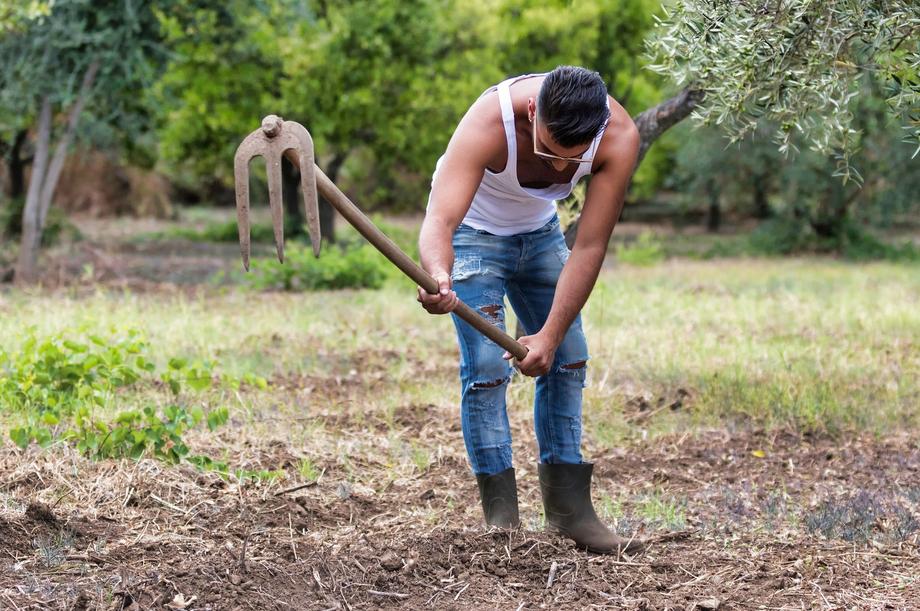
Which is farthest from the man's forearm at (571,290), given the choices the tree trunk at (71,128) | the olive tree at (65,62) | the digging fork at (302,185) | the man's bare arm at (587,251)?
the tree trunk at (71,128)

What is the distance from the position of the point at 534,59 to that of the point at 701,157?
4.22m

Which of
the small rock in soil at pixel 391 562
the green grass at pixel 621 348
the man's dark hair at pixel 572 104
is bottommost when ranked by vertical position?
the green grass at pixel 621 348

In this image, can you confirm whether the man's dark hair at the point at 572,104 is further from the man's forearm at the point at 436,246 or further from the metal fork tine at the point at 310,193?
the metal fork tine at the point at 310,193

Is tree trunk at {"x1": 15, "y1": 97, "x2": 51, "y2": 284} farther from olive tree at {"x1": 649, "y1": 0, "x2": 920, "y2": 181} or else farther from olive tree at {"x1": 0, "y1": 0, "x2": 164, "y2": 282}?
olive tree at {"x1": 649, "y1": 0, "x2": 920, "y2": 181}

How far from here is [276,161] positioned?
3.08 meters

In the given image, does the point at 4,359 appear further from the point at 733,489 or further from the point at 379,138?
the point at 379,138

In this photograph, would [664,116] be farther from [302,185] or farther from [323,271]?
[323,271]

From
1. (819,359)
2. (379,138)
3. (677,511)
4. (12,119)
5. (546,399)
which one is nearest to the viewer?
(546,399)

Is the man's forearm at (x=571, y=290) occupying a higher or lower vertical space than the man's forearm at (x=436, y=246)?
lower

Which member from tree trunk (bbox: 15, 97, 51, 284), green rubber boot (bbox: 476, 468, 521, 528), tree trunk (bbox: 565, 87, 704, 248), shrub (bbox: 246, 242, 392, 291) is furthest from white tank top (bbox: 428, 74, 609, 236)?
tree trunk (bbox: 15, 97, 51, 284)

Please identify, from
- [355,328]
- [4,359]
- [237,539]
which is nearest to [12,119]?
[355,328]

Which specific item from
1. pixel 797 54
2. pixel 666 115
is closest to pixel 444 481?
pixel 797 54

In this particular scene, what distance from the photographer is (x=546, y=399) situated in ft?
12.4

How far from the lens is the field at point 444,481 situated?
330 centimetres
